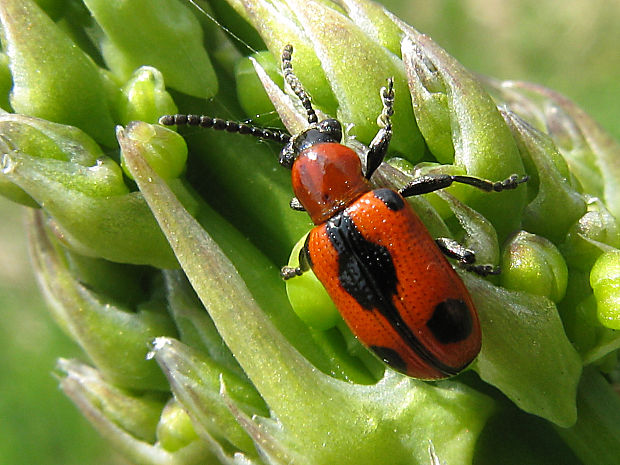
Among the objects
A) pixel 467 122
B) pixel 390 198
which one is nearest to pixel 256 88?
pixel 390 198

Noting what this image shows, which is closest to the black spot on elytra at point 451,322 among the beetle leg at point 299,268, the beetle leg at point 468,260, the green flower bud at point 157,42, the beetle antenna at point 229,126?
the beetle leg at point 468,260

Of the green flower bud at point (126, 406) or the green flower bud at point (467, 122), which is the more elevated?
the green flower bud at point (467, 122)

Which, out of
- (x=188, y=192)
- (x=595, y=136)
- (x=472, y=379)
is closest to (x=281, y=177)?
(x=188, y=192)

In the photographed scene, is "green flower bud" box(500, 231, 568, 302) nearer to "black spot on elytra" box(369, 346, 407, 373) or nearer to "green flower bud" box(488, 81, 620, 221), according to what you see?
"black spot on elytra" box(369, 346, 407, 373)

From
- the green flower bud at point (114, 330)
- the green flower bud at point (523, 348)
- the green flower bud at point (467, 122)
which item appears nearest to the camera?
the green flower bud at point (523, 348)

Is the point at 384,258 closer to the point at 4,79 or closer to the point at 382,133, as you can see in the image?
the point at 382,133

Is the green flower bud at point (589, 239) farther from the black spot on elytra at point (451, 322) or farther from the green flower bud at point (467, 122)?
the black spot on elytra at point (451, 322)

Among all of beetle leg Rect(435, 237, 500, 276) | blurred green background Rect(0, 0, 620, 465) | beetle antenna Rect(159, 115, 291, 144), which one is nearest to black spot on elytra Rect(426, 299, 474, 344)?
beetle leg Rect(435, 237, 500, 276)

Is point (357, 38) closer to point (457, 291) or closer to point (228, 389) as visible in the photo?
point (457, 291)
